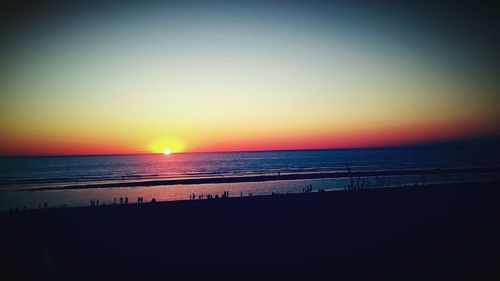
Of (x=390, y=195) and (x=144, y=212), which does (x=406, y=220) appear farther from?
(x=144, y=212)

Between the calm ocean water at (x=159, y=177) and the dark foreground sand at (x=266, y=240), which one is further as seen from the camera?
the calm ocean water at (x=159, y=177)

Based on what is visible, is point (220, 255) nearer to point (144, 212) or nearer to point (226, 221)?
point (226, 221)

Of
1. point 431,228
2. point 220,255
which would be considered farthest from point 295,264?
point 431,228

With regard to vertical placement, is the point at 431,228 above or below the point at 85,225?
below

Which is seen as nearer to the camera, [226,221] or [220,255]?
[220,255]

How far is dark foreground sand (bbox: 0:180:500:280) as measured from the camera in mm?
10820

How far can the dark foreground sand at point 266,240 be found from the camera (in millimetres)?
10820

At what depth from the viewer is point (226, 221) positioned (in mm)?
16141

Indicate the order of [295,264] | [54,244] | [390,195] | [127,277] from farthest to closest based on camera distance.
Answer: [390,195] → [54,244] → [295,264] → [127,277]

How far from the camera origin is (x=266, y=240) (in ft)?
45.6

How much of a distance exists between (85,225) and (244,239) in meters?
9.04

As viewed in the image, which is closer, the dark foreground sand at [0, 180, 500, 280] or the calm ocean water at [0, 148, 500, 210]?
the dark foreground sand at [0, 180, 500, 280]

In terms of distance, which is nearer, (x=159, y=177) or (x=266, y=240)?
(x=266, y=240)

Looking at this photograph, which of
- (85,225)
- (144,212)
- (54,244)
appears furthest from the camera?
(144,212)
